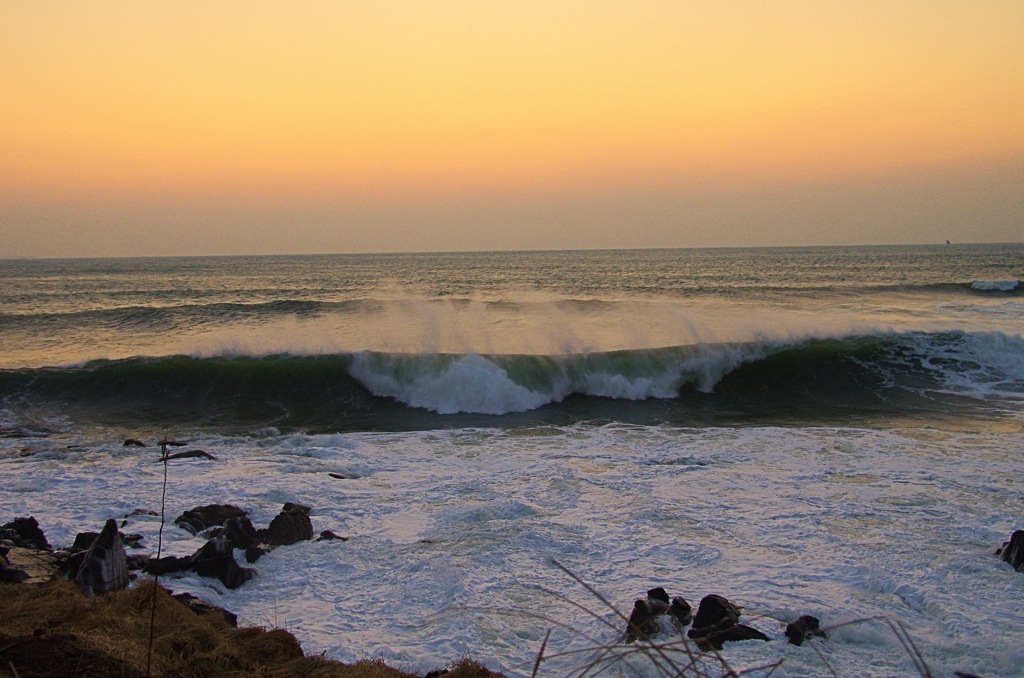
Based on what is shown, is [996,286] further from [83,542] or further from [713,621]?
[83,542]

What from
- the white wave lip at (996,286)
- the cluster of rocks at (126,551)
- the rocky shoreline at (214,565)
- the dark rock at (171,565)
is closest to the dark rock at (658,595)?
the rocky shoreline at (214,565)

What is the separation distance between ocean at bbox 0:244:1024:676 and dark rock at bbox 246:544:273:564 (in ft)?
0.30

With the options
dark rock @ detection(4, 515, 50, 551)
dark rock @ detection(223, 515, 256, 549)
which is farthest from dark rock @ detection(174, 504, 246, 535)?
dark rock @ detection(4, 515, 50, 551)

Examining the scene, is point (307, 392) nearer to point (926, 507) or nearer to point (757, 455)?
point (757, 455)

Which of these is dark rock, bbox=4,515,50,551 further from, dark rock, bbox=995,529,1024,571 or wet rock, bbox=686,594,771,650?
dark rock, bbox=995,529,1024,571

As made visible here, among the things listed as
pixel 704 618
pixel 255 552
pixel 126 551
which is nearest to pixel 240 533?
pixel 255 552

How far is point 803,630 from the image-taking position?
16.0 feet

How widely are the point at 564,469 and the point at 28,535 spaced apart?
600 centimetres

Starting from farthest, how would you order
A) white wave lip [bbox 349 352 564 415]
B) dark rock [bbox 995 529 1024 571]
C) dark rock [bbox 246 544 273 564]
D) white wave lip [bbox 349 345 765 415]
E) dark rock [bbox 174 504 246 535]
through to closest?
white wave lip [bbox 349 345 765 415]
white wave lip [bbox 349 352 564 415]
dark rock [bbox 174 504 246 535]
dark rock [bbox 246 544 273 564]
dark rock [bbox 995 529 1024 571]

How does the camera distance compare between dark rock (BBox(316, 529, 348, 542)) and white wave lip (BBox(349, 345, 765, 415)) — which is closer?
dark rock (BBox(316, 529, 348, 542))

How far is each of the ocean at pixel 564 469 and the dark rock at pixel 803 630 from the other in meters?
0.06

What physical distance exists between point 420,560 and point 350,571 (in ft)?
2.03

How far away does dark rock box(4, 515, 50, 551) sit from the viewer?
605 centimetres

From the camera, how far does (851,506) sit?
300 inches
